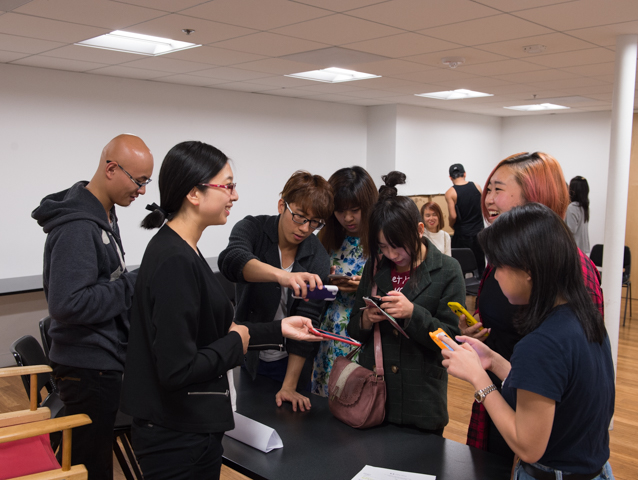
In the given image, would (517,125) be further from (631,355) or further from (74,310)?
(74,310)

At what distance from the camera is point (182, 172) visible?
1.37m

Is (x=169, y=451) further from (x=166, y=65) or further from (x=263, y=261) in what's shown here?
(x=166, y=65)

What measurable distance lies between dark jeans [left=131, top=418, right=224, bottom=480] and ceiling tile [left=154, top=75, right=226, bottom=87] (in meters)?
4.77

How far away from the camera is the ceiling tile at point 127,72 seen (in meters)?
5.02

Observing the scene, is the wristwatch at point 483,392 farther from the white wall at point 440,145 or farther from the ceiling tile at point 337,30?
the white wall at point 440,145

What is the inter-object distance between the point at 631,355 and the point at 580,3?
3.72 m

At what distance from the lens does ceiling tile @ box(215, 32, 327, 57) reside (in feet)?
12.5

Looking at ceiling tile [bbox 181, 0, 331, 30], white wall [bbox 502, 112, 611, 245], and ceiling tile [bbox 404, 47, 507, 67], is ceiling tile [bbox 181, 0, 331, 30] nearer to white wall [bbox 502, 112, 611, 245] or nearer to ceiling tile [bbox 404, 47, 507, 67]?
ceiling tile [bbox 404, 47, 507, 67]

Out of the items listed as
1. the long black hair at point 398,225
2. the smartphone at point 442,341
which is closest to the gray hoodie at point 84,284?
the long black hair at point 398,225

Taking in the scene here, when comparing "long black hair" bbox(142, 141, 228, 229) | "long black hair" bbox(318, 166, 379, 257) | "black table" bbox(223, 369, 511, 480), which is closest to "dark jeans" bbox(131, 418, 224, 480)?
"black table" bbox(223, 369, 511, 480)

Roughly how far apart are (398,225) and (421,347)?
0.43 meters

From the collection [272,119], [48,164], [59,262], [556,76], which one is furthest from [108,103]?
[556,76]

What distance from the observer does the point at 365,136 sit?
8.44 meters

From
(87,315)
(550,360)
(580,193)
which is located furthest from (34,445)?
(580,193)
